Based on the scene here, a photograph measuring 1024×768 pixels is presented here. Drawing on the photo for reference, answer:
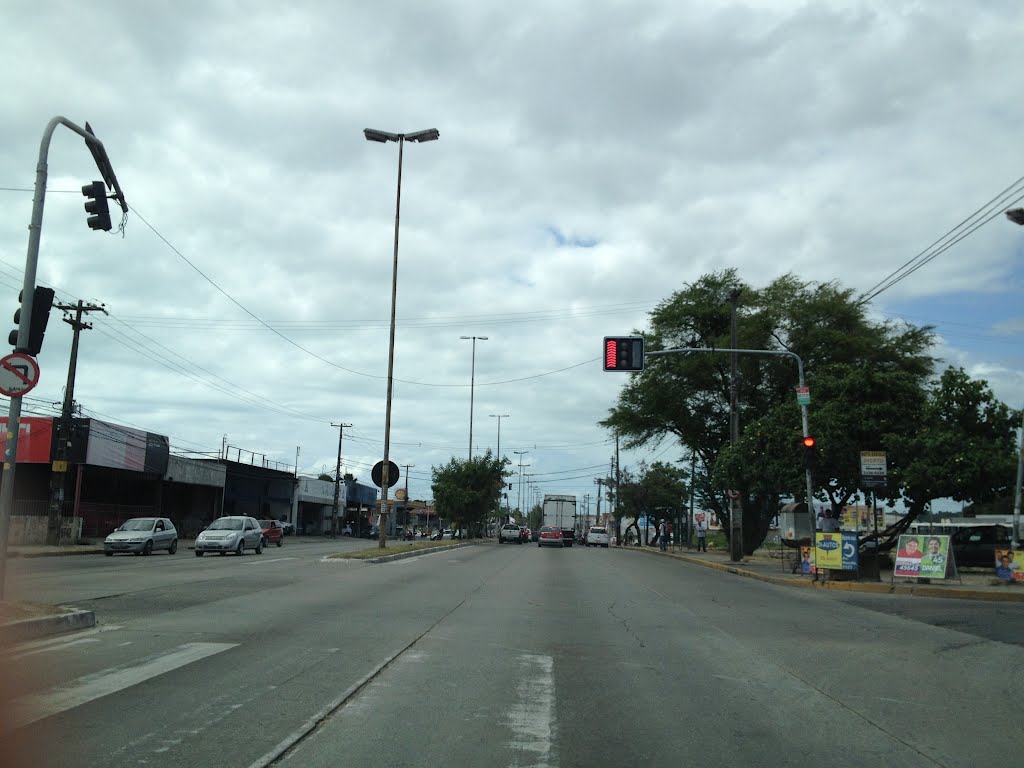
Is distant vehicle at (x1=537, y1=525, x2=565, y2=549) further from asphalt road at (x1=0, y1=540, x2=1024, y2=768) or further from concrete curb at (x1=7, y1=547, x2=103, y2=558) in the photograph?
asphalt road at (x1=0, y1=540, x2=1024, y2=768)

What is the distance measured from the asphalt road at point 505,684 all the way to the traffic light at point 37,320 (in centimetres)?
423

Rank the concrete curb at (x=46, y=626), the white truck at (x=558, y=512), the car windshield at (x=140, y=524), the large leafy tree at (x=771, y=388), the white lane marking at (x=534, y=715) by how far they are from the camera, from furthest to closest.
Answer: the white truck at (x=558, y=512) → the car windshield at (x=140, y=524) → the large leafy tree at (x=771, y=388) → the concrete curb at (x=46, y=626) → the white lane marking at (x=534, y=715)

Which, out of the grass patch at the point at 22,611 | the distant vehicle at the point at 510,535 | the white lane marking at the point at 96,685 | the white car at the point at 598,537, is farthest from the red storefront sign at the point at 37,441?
the white car at the point at 598,537

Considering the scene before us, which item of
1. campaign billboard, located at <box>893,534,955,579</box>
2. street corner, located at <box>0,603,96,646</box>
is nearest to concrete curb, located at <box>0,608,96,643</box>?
street corner, located at <box>0,603,96,646</box>

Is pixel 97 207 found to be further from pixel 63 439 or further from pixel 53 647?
pixel 63 439

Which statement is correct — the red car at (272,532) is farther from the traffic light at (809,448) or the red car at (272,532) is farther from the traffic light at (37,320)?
the traffic light at (37,320)

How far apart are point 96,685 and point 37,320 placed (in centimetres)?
720

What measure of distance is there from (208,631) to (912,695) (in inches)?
326

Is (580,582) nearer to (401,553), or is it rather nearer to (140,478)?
(401,553)

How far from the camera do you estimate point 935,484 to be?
935 inches

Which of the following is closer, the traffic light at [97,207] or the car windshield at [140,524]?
the traffic light at [97,207]

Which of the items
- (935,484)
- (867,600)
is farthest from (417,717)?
(935,484)

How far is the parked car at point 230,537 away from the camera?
32281 millimetres

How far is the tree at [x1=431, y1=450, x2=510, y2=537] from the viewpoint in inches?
2440
